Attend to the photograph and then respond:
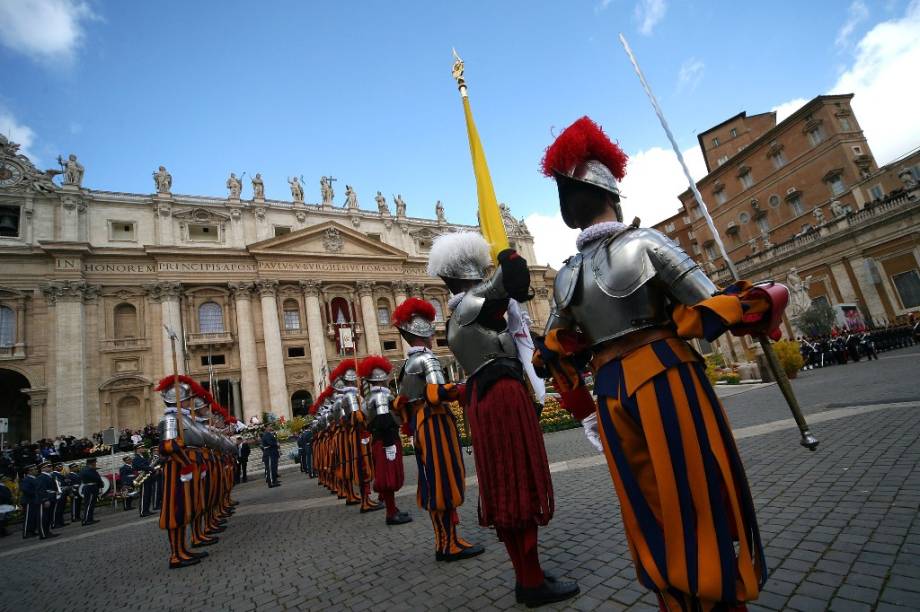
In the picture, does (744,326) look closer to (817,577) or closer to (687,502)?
(687,502)

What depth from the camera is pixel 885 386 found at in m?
8.80

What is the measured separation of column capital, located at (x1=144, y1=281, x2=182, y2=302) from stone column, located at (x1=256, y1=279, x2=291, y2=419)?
532 cm

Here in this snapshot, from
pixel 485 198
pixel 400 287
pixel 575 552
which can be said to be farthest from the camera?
pixel 400 287

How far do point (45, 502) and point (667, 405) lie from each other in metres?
15.3

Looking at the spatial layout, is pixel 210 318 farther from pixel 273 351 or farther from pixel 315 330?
pixel 315 330

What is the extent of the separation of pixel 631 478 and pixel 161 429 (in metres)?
6.47

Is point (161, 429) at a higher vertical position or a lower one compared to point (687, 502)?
higher

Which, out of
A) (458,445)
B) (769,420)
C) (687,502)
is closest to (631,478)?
(687,502)

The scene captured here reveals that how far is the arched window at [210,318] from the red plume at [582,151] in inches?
1295

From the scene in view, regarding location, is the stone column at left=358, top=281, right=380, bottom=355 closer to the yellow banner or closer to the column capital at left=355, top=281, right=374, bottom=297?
the column capital at left=355, top=281, right=374, bottom=297

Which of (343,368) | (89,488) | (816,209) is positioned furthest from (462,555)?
(816,209)

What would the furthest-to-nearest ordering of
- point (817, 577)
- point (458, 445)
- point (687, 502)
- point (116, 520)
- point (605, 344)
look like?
point (116, 520) → point (458, 445) → point (817, 577) → point (605, 344) → point (687, 502)

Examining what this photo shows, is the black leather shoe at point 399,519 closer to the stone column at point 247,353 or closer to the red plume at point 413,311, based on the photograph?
the red plume at point 413,311

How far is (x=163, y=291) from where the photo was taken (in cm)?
2844
